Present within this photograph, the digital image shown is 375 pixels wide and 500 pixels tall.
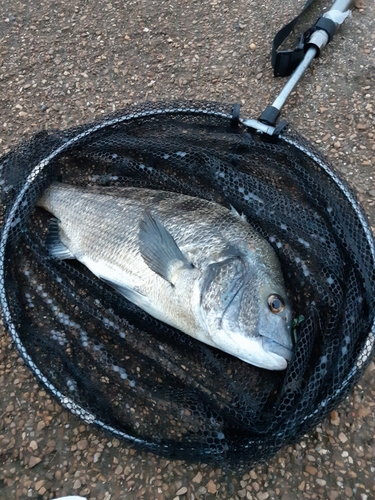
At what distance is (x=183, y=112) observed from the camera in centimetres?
268

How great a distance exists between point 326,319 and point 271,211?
2.18 ft

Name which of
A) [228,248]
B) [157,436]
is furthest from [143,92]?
[157,436]

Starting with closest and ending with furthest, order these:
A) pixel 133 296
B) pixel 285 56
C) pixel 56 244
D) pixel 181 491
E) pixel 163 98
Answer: pixel 181 491
pixel 133 296
pixel 56 244
pixel 285 56
pixel 163 98

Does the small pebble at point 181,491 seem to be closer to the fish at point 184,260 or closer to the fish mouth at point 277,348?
the fish at point 184,260

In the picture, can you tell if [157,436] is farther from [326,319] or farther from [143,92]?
[143,92]

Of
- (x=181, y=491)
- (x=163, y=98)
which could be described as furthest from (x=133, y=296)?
(x=163, y=98)

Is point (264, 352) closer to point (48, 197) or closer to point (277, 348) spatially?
point (277, 348)

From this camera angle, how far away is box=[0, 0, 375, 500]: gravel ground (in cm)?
216

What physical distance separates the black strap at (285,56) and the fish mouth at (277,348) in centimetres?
236

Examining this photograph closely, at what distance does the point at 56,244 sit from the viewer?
262 centimetres

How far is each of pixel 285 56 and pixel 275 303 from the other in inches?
85.4

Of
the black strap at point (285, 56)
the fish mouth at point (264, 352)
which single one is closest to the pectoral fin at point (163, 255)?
the fish mouth at point (264, 352)

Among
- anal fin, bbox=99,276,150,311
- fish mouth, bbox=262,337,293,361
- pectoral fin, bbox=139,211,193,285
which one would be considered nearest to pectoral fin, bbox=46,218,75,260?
anal fin, bbox=99,276,150,311

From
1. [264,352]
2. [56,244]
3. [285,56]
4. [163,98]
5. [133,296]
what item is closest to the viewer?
[264,352]
